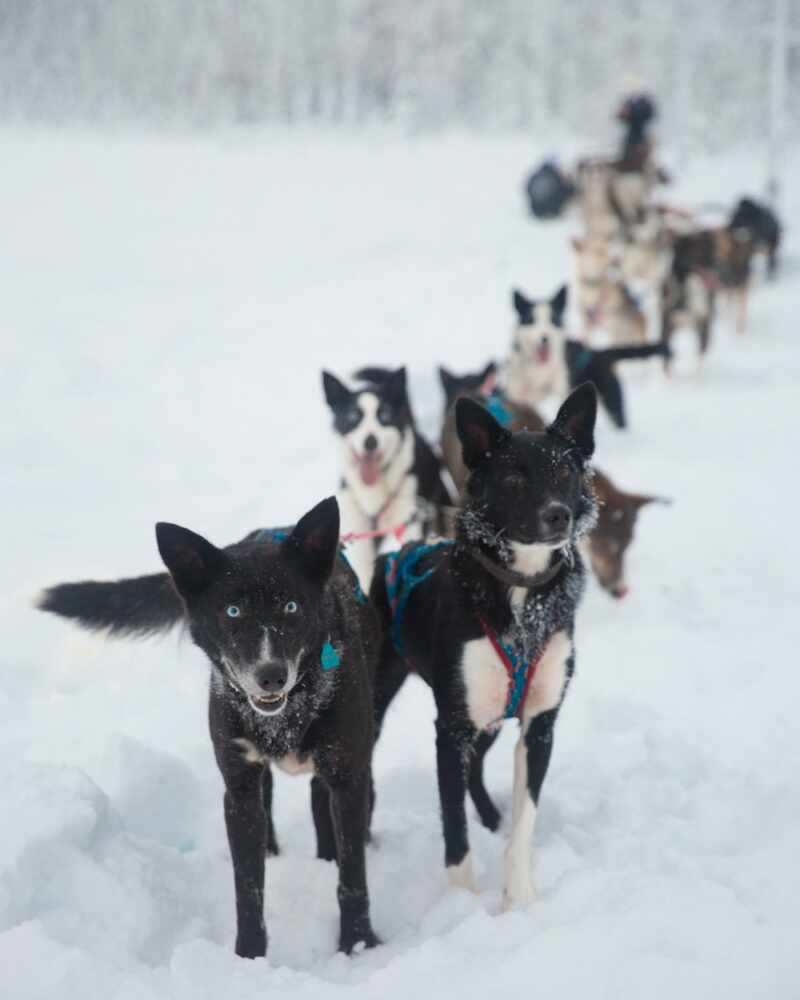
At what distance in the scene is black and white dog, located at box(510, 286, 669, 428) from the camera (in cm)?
662

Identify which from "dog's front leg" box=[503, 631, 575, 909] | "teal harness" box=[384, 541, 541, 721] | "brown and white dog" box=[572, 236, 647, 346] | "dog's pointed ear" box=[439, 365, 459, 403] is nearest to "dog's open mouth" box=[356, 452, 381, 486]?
"dog's pointed ear" box=[439, 365, 459, 403]

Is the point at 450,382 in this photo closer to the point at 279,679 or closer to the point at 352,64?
the point at 279,679

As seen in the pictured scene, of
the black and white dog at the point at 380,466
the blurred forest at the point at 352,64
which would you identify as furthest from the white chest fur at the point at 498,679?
the blurred forest at the point at 352,64

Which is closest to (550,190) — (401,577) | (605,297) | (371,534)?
(605,297)

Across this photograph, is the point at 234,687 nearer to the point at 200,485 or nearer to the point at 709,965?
the point at 709,965

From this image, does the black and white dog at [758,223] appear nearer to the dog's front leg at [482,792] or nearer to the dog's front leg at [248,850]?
the dog's front leg at [482,792]

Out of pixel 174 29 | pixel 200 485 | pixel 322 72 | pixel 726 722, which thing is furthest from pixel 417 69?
pixel 726 722

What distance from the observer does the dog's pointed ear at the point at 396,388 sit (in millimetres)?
4723

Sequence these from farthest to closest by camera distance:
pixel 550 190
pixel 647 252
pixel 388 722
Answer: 1. pixel 550 190
2. pixel 647 252
3. pixel 388 722

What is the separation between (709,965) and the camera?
212cm

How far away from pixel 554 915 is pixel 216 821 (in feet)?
3.67

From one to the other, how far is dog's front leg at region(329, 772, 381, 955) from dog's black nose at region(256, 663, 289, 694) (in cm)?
42

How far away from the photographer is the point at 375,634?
2754mm

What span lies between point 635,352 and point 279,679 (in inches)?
200
